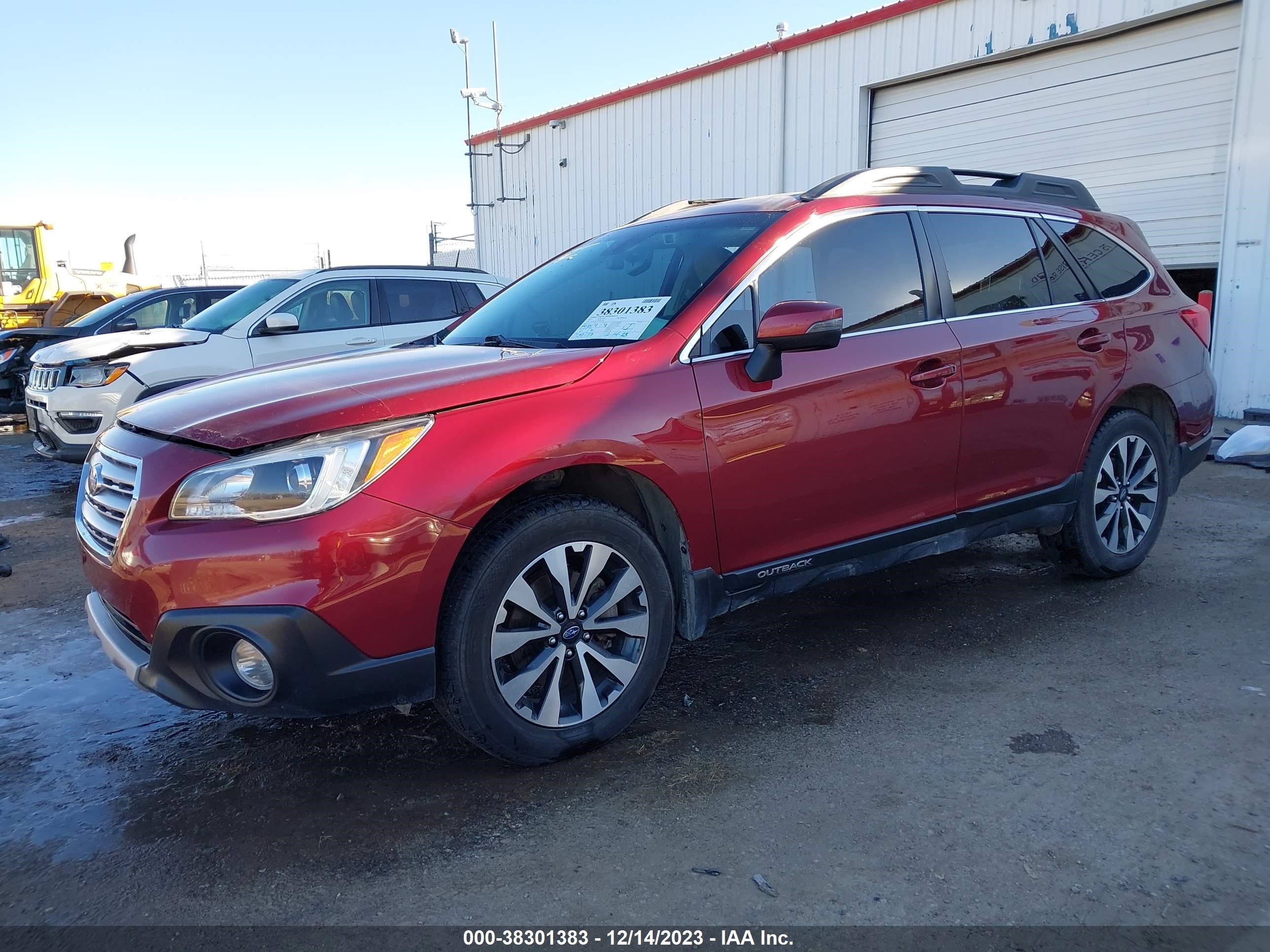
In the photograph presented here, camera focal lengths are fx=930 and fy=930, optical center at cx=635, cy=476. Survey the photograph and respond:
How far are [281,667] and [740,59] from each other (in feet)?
43.2

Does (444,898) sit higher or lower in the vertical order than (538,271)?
lower

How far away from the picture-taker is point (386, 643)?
2.49 metres

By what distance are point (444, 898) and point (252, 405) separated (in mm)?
1441

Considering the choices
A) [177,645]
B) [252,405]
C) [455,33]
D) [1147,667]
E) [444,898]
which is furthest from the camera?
[455,33]

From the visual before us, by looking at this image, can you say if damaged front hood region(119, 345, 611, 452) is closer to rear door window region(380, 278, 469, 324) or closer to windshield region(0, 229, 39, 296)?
rear door window region(380, 278, 469, 324)

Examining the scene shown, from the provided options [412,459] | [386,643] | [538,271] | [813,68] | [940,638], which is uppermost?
[813,68]

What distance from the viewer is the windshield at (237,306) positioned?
27.0 ft

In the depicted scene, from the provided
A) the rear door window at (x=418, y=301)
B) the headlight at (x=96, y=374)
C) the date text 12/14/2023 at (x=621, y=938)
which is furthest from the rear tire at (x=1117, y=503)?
the headlight at (x=96, y=374)

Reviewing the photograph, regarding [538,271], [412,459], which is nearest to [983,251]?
[538,271]

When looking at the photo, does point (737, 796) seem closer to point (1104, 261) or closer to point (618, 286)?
point (618, 286)

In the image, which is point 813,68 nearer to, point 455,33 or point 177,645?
point 455,33

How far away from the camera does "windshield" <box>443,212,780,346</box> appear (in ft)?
10.7

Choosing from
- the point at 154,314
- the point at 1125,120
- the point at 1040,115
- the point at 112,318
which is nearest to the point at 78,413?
the point at 112,318

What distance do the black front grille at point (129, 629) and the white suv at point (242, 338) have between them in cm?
423
